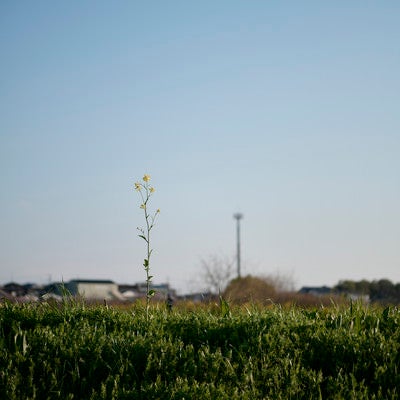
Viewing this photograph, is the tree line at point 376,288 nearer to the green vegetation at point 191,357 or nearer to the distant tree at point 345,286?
the distant tree at point 345,286

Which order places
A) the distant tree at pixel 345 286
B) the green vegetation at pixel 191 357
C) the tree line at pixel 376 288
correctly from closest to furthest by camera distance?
1. the green vegetation at pixel 191 357
2. the tree line at pixel 376 288
3. the distant tree at pixel 345 286

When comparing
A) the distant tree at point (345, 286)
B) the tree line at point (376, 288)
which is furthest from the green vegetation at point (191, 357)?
the distant tree at point (345, 286)

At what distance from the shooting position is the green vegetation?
18.7ft

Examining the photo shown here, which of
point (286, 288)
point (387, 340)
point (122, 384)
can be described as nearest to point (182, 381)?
point (122, 384)

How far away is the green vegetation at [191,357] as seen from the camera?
571cm

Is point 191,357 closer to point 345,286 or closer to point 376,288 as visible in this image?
point 376,288

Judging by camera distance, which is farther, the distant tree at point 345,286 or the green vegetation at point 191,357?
the distant tree at point 345,286

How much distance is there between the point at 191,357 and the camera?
6.09 m

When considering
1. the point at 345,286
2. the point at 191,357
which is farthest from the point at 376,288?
the point at 191,357

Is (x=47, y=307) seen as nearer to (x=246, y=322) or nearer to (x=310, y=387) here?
(x=246, y=322)

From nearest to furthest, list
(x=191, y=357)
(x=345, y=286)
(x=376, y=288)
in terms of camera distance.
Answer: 1. (x=191, y=357)
2. (x=376, y=288)
3. (x=345, y=286)

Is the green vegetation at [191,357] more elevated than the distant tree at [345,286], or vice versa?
the green vegetation at [191,357]

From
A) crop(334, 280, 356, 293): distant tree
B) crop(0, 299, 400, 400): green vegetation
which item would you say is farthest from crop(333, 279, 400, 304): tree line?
crop(0, 299, 400, 400): green vegetation

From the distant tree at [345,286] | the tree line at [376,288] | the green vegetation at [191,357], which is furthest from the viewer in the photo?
the distant tree at [345,286]
